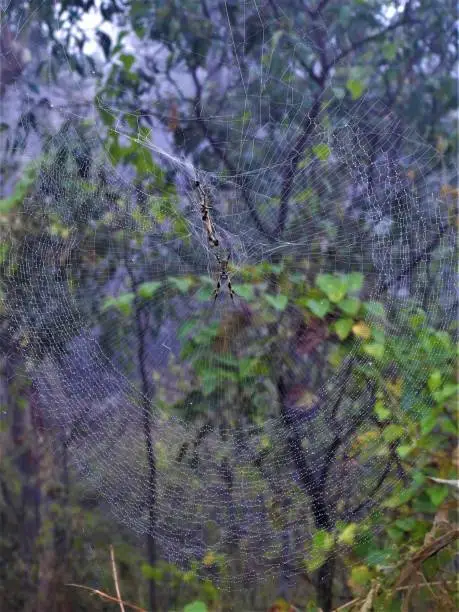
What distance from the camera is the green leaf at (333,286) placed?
3.83 ft

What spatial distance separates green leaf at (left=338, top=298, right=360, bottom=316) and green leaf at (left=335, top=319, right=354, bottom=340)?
18mm

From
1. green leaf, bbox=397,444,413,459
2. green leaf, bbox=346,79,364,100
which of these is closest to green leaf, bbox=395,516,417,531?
green leaf, bbox=397,444,413,459

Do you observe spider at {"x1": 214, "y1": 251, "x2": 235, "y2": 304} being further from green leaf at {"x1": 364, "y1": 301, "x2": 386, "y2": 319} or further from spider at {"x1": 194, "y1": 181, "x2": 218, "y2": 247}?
green leaf at {"x1": 364, "y1": 301, "x2": 386, "y2": 319}

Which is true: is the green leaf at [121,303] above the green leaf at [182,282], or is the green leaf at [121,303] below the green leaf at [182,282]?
above

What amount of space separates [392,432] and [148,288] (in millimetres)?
483

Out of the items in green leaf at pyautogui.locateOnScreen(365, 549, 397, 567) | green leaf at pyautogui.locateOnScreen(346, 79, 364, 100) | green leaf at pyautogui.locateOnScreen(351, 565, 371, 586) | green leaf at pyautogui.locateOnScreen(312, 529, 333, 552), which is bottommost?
green leaf at pyautogui.locateOnScreen(351, 565, 371, 586)

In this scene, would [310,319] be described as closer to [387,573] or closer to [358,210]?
[358,210]

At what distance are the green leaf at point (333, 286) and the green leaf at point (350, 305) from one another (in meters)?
0.01

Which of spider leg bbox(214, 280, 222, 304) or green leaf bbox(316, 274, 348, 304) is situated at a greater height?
spider leg bbox(214, 280, 222, 304)

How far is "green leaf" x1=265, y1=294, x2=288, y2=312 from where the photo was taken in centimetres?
120

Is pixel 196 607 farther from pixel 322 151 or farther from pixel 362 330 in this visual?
pixel 322 151

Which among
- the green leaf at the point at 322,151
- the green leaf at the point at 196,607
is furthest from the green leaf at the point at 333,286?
the green leaf at the point at 196,607

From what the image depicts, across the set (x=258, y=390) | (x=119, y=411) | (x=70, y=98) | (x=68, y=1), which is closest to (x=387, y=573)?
(x=258, y=390)

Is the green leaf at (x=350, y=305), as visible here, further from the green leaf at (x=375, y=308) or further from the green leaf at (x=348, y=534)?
the green leaf at (x=348, y=534)
